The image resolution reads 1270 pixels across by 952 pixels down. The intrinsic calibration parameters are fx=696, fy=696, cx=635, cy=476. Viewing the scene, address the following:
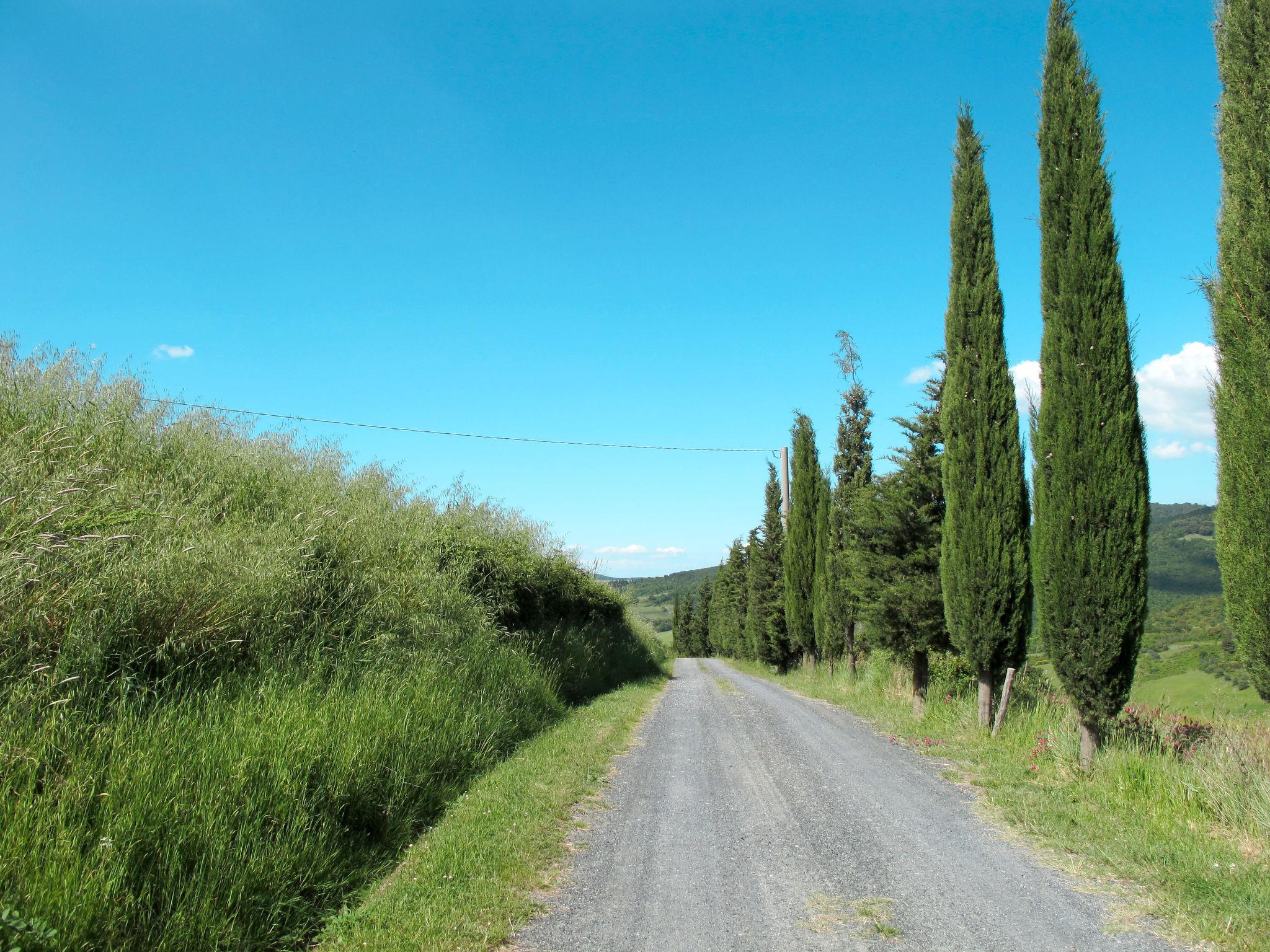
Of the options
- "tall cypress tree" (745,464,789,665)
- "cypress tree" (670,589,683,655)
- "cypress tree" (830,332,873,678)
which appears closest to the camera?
"cypress tree" (830,332,873,678)

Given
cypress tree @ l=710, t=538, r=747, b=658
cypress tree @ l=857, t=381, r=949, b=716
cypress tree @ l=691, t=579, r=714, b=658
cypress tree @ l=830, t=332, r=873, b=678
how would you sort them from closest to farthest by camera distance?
cypress tree @ l=857, t=381, r=949, b=716 → cypress tree @ l=830, t=332, r=873, b=678 → cypress tree @ l=710, t=538, r=747, b=658 → cypress tree @ l=691, t=579, r=714, b=658

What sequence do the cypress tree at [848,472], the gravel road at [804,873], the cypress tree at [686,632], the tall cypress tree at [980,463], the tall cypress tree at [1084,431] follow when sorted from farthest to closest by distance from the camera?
the cypress tree at [686,632]
the cypress tree at [848,472]
the tall cypress tree at [980,463]
the tall cypress tree at [1084,431]
the gravel road at [804,873]

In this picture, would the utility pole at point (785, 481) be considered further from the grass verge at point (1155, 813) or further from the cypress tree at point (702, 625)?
the cypress tree at point (702, 625)

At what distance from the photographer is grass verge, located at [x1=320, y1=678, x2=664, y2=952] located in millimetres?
3760

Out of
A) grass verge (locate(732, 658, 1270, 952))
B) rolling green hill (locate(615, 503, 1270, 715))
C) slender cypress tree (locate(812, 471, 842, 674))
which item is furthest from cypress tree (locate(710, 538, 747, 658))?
grass verge (locate(732, 658, 1270, 952))

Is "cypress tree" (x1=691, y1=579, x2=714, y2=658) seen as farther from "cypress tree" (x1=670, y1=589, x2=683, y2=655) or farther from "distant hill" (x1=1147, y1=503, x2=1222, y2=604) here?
"distant hill" (x1=1147, y1=503, x2=1222, y2=604)

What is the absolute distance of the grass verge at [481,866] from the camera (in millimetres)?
3760

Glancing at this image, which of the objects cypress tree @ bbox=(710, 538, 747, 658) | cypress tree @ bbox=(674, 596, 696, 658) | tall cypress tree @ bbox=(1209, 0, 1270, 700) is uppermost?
tall cypress tree @ bbox=(1209, 0, 1270, 700)

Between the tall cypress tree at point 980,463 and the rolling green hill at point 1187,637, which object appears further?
the tall cypress tree at point 980,463

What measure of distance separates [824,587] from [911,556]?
10920 millimetres

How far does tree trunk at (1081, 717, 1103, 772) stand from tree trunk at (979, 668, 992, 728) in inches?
92.5

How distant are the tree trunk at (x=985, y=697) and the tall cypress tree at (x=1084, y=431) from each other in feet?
7.71

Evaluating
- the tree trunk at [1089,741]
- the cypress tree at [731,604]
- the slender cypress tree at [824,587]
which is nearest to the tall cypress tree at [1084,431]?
the tree trunk at [1089,741]

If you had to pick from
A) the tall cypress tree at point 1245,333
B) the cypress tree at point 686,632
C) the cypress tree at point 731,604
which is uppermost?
the tall cypress tree at point 1245,333
